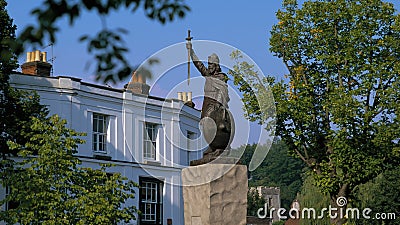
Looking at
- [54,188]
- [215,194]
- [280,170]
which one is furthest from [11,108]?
[280,170]

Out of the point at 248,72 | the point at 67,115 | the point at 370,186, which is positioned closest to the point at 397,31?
the point at 248,72

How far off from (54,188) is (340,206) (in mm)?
15087

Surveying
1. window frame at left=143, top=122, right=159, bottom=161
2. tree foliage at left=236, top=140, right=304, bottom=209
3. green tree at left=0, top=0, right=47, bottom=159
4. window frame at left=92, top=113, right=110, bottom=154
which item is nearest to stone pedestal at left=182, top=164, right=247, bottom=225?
green tree at left=0, top=0, right=47, bottom=159

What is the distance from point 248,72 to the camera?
38.8 m

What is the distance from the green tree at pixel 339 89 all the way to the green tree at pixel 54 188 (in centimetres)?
1061

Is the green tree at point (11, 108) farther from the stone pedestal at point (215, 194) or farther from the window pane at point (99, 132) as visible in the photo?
the stone pedestal at point (215, 194)

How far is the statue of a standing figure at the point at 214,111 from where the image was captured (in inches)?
701

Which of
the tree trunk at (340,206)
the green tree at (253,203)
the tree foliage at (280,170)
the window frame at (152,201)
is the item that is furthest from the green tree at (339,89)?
the tree foliage at (280,170)

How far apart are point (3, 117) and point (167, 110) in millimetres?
13393

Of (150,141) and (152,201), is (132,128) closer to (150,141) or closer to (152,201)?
(150,141)

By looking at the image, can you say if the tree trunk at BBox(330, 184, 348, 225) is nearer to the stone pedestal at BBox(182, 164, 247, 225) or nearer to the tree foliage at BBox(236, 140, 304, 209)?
the stone pedestal at BBox(182, 164, 247, 225)

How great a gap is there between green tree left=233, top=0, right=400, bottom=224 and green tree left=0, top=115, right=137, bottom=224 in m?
10.6

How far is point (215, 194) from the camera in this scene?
57.7ft

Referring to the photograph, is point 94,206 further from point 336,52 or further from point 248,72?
point 336,52
